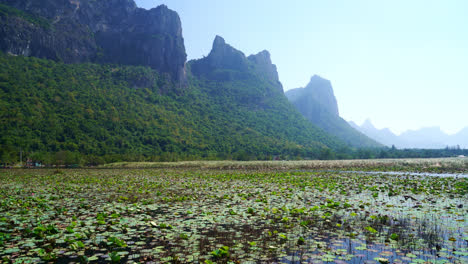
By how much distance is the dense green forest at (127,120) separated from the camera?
55031 mm

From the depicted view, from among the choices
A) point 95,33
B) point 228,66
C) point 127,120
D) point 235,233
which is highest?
point 95,33

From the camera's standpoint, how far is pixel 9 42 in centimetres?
7556

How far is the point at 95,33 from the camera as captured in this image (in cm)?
11200

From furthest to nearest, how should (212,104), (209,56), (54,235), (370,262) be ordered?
(209,56) < (212,104) < (54,235) < (370,262)

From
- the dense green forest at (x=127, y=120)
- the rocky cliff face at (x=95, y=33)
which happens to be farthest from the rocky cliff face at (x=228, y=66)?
the dense green forest at (x=127, y=120)

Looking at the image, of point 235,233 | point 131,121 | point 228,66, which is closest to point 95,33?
point 131,121

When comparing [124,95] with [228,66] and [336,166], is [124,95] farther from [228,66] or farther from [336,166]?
[228,66]

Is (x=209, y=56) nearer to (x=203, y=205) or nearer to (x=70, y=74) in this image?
(x=70, y=74)

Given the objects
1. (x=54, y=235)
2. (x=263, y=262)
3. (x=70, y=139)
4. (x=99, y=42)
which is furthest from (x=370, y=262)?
(x=99, y=42)

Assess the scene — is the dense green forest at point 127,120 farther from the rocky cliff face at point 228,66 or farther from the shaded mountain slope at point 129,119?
the rocky cliff face at point 228,66

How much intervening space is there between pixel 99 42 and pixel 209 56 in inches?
2327

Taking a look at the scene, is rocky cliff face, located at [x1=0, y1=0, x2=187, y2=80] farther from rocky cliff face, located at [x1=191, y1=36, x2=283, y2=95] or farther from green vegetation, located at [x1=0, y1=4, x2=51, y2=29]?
rocky cliff face, located at [x1=191, y1=36, x2=283, y2=95]

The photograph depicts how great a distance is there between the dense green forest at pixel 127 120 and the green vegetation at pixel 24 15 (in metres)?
18.0

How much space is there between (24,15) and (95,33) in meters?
27.5
